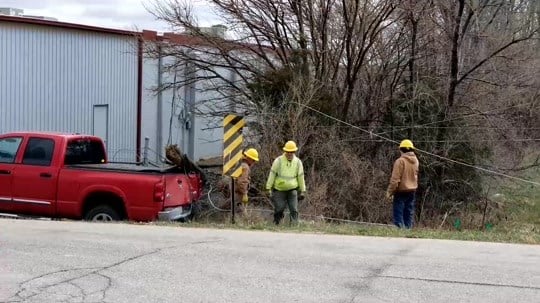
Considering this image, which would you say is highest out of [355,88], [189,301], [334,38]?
[334,38]

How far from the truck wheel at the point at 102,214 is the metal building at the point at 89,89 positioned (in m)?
8.41

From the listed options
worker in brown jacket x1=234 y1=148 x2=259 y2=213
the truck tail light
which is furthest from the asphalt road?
worker in brown jacket x1=234 y1=148 x2=259 y2=213

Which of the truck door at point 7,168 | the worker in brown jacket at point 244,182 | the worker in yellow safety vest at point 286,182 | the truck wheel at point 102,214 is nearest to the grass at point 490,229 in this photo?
the worker in yellow safety vest at point 286,182

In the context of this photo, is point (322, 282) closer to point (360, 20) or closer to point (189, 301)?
point (189, 301)

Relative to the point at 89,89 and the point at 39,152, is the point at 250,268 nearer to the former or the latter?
the point at 39,152

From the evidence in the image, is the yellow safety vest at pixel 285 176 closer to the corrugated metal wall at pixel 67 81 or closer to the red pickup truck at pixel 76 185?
the red pickup truck at pixel 76 185

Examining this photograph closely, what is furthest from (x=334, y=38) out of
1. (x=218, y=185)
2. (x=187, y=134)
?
(x=187, y=134)

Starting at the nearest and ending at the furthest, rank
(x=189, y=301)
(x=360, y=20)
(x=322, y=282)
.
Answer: (x=189, y=301), (x=322, y=282), (x=360, y=20)

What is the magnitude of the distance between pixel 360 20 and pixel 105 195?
8697 mm

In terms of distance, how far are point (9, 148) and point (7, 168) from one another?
15.7 inches

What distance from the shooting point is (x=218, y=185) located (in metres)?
17.0

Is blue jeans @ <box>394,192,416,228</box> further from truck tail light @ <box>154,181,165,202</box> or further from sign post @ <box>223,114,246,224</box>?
truck tail light @ <box>154,181,165,202</box>

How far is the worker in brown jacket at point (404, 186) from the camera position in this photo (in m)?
14.0

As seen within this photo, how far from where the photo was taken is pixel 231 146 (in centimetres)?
1316
